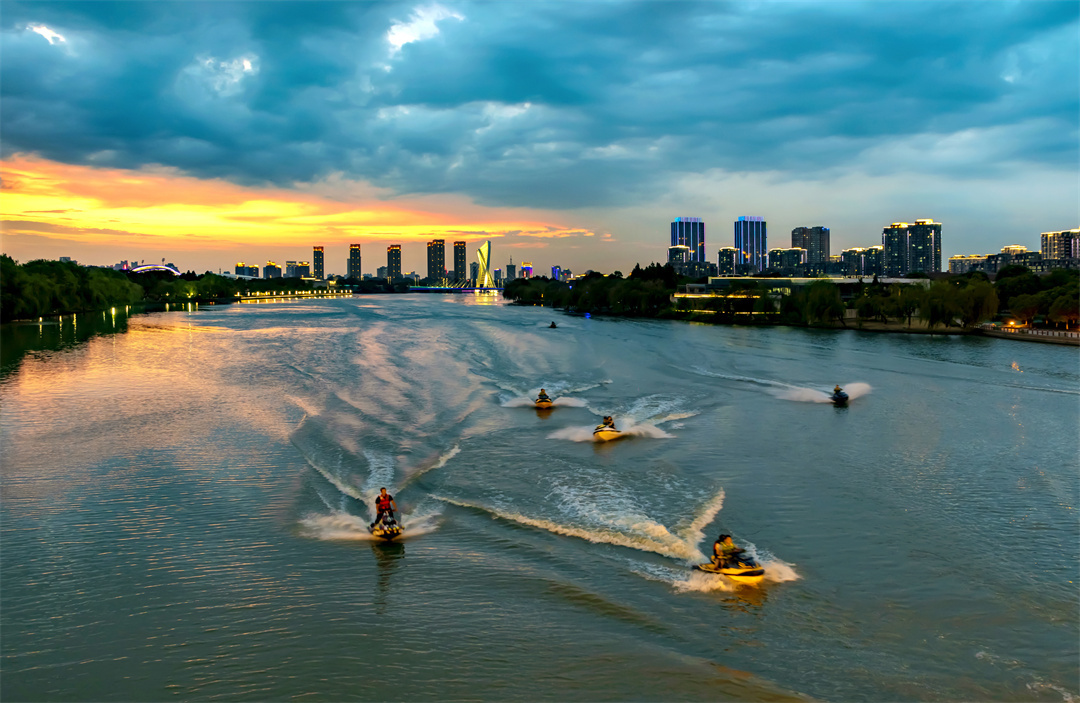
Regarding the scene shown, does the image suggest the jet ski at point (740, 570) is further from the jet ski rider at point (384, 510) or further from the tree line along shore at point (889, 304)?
the tree line along shore at point (889, 304)

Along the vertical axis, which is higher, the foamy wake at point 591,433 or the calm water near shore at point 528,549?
the foamy wake at point 591,433

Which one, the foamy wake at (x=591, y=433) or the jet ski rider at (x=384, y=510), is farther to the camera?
the foamy wake at (x=591, y=433)

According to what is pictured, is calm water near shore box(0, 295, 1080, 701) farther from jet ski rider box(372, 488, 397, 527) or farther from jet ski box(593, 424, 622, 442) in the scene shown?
jet ski rider box(372, 488, 397, 527)

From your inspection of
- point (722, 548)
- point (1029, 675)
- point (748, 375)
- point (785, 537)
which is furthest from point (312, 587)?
point (748, 375)

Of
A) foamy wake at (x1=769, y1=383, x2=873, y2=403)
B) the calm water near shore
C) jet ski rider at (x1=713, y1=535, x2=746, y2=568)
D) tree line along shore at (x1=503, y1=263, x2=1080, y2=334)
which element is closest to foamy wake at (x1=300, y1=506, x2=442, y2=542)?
the calm water near shore

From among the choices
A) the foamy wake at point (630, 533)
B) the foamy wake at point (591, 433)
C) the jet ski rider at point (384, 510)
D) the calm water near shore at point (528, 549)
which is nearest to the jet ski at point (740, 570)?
the calm water near shore at point (528, 549)

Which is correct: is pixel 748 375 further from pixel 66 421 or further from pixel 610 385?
pixel 66 421

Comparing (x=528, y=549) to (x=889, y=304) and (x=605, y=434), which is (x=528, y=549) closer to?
(x=605, y=434)
